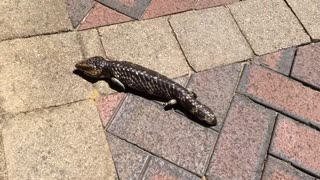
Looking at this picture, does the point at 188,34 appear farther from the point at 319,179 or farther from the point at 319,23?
the point at 319,179

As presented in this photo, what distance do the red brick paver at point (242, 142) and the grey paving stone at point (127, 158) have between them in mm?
618

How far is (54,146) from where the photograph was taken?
3.72m

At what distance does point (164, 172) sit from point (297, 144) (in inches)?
51.7

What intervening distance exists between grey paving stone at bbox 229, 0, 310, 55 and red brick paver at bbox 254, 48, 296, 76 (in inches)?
2.5

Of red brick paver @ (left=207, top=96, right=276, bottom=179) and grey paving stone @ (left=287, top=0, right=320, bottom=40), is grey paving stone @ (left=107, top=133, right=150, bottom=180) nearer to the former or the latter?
red brick paver @ (left=207, top=96, right=276, bottom=179)

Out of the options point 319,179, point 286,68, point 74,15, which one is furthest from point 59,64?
point 319,179

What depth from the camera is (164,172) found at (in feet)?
12.2

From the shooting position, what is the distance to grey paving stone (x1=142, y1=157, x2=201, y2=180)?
371cm

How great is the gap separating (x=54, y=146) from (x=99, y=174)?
1.55 feet

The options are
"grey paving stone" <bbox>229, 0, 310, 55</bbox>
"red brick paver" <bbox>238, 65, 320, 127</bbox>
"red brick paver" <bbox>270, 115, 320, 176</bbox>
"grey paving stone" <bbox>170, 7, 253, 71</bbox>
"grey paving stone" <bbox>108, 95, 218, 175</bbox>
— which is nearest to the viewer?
"grey paving stone" <bbox>108, 95, 218, 175</bbox>

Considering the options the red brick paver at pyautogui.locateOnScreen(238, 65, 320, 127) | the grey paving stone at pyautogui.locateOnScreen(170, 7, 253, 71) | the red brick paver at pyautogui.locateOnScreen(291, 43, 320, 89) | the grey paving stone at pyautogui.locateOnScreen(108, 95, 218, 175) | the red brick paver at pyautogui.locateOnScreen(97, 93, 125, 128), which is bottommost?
the grey paving stone at pyautogui.locateOnScreen(108, 95, 218, 175)

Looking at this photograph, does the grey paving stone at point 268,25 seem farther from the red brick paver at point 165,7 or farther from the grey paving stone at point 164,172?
the grey paving stone at point 164,172

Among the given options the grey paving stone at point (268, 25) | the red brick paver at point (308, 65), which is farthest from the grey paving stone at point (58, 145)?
the red brick paver at point (308, 65)

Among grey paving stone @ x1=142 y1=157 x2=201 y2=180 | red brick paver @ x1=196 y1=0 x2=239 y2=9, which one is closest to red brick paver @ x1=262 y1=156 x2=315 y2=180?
grey paving stone @ x1=142 y1=157 x2=201 y2=180
